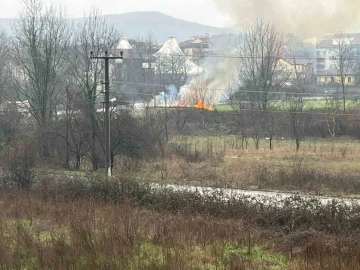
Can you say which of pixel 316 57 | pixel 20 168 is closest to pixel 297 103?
pixel 316 57

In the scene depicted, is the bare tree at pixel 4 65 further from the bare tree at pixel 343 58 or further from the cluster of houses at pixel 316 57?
the bare tree at pixel 343 58

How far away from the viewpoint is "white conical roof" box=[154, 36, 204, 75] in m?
51.2

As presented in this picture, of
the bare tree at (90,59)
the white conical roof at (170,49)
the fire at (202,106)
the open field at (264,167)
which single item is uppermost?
the white conical roof at (170,49)

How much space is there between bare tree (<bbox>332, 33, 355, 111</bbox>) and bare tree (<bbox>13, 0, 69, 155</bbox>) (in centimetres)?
2115

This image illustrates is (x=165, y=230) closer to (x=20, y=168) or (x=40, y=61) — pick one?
(x=20, y=168)

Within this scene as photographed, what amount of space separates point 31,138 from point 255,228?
20123 mm

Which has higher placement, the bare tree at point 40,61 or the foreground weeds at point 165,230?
the bare tree at point 40,61

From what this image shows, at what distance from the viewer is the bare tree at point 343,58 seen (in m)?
41.8

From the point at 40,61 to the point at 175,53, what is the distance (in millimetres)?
22337

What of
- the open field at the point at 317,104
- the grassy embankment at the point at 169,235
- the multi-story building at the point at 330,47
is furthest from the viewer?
the multi-story building at the point at 330,47

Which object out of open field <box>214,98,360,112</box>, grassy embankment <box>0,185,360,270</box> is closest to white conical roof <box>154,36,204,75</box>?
open field <box>214,98,360,112</box>

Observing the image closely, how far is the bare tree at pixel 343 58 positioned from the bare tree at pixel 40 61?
21149mm

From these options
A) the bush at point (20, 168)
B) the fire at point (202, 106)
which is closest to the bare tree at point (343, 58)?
the fire at point (202, 106)

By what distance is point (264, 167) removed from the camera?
920 inches
